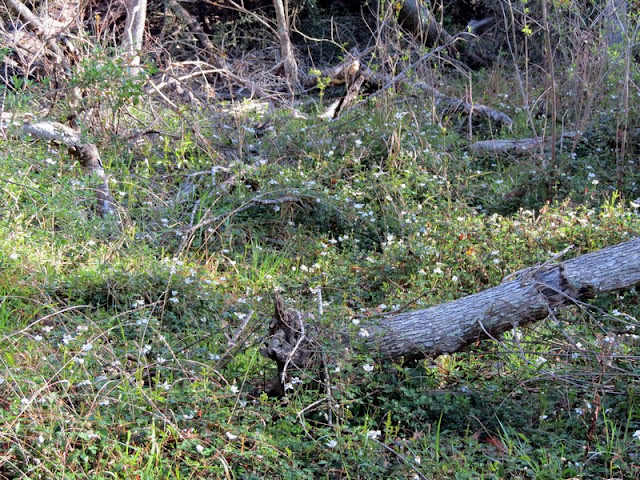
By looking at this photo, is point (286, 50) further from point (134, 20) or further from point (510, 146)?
point (510, 146)

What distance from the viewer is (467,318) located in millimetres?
3529

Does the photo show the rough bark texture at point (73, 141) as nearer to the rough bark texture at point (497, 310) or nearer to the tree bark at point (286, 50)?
the rough bark texture at point (497, 310)

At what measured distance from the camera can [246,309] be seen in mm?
4156

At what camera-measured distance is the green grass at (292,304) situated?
2.83 metres

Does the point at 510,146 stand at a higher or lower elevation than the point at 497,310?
lower

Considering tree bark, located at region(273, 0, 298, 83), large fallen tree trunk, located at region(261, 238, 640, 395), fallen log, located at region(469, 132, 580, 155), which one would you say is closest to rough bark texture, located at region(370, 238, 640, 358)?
large fallen tree trunk, located at region(261, 238, 640, 395)

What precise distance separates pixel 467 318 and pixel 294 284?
55.7 inches

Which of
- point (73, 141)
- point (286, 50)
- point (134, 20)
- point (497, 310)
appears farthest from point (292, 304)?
point (286, 50)

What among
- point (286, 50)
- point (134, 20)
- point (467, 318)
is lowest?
point (467, 318)

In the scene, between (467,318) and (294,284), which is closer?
(467,318)

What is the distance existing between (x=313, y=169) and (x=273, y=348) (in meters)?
3.04

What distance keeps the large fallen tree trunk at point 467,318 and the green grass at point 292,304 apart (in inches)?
4.0

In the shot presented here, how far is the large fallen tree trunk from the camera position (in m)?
3.29

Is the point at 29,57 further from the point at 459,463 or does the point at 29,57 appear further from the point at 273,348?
the point at 459,463
